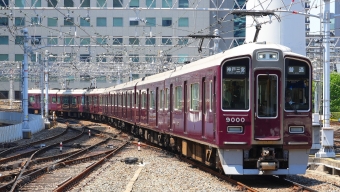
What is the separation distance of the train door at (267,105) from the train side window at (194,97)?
246cm

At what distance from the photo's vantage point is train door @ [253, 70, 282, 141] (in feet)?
40.7

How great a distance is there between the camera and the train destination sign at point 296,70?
12633 millimetres

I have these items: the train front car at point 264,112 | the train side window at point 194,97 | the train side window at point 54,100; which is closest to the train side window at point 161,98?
the train side window at point 194,97

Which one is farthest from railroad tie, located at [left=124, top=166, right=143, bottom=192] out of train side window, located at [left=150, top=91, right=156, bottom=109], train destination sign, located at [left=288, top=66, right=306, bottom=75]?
train side window, located at [left=150, top=91, right=156, bottom=109]

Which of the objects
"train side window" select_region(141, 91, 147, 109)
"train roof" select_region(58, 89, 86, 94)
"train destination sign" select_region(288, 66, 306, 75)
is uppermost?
"train destination sign" select_region(288, 66, 306, 75)

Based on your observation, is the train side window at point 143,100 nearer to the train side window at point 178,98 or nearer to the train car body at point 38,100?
the train side window at point 178,98

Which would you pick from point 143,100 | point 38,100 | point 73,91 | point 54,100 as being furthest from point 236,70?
point 38,100

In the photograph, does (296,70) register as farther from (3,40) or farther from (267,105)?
(3,40)

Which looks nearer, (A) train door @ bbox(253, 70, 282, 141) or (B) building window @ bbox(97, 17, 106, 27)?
(A) train door @ bbox(253, 70, 282, 141)

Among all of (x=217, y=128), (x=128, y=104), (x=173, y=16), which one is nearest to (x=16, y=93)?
(x=173, y=16)

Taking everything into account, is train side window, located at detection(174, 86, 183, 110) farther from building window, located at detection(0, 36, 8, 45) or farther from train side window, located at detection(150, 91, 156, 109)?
building window, located at detection(0, 36, 8, 45)

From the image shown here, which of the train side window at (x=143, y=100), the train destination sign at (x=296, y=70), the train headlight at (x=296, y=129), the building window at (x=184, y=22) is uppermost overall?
the building window at (x=184, y=22)

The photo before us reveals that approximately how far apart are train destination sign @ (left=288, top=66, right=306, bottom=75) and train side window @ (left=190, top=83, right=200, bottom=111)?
9.15 ft

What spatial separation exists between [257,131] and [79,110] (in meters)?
42.4
